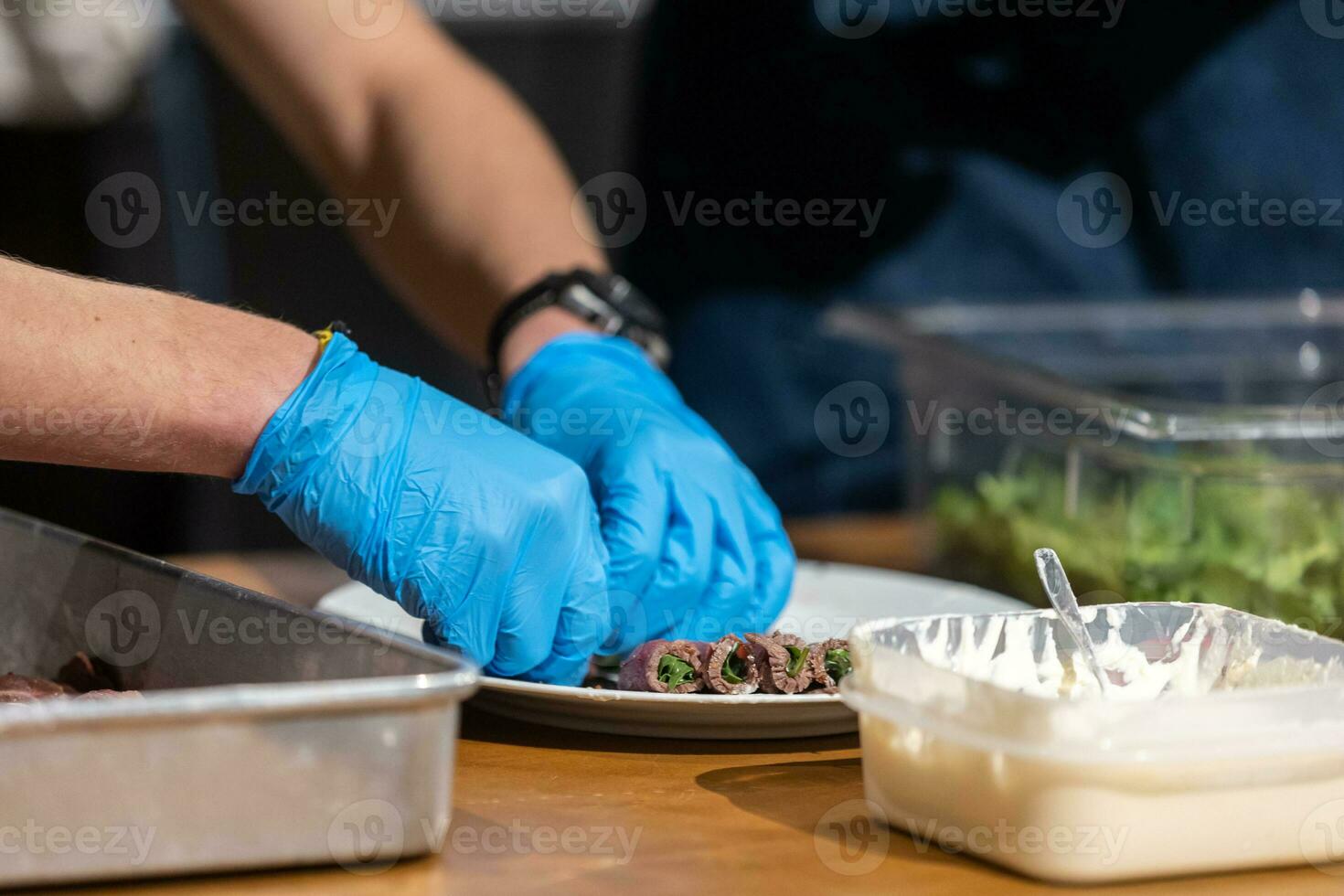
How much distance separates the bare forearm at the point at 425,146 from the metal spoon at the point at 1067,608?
80cm

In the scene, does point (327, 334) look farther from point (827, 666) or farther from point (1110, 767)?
point (1110, 767)

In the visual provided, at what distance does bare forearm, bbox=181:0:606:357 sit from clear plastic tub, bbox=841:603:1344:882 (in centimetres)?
87

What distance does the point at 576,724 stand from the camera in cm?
90

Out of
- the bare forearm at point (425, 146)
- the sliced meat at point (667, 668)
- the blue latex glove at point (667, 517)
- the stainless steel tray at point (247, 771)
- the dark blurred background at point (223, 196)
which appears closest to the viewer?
the stainless steel tray at point (247, 771)

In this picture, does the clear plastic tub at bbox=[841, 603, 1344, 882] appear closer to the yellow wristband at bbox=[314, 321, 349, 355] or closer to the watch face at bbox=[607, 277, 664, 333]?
the yellow wristband at bbox=[314, 321, 349, 355]

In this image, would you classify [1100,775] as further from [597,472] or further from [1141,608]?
[597,472]

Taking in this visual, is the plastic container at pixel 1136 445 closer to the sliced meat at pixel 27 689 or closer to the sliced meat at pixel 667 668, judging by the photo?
the sliced meat at pixel 667 668

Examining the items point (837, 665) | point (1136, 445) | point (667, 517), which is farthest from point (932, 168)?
point (837, 665)

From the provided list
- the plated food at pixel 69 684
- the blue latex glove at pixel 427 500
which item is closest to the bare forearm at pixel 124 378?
the blue latex glove at pixel 427 500

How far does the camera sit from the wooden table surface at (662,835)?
0.66 metres

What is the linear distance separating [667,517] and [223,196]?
10.7 ft

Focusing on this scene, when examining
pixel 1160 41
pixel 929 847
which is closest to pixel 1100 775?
pixel 929 847

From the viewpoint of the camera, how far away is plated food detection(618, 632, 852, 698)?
33.9 inches

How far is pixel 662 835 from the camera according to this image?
73cm
